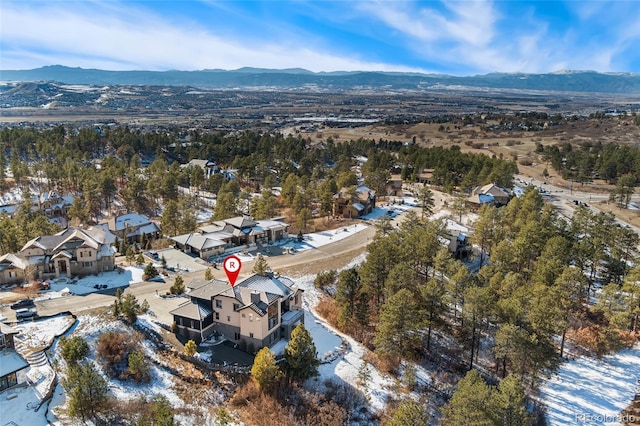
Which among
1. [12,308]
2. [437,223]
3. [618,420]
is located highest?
[437,223]

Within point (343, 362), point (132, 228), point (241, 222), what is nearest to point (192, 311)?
point (343, 362)

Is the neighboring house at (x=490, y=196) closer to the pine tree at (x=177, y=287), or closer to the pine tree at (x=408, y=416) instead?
the pine tree at (x=177, y=287)

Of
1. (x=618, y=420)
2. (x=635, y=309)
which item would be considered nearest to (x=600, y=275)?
(x=635, y=309)

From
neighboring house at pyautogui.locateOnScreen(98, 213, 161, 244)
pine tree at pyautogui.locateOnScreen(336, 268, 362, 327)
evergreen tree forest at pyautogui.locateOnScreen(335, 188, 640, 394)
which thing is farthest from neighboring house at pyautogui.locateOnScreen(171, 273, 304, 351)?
neighboring house at pyautogui.locateOnScreen(98, 213, 161, 244)

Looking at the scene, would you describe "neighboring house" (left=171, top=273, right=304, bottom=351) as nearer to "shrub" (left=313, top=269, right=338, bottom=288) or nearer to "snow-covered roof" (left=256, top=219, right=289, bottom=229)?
"shrub" (left=313, top=269, right=338, bottom=288)

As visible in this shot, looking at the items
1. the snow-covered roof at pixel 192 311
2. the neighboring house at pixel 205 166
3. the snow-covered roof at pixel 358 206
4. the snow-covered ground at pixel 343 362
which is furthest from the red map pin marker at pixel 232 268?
the neighboring house at pixel 205 166

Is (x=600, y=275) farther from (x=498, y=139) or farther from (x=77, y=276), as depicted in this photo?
(x=498, y=139)

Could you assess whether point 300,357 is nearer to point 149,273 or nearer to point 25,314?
point 149,273
